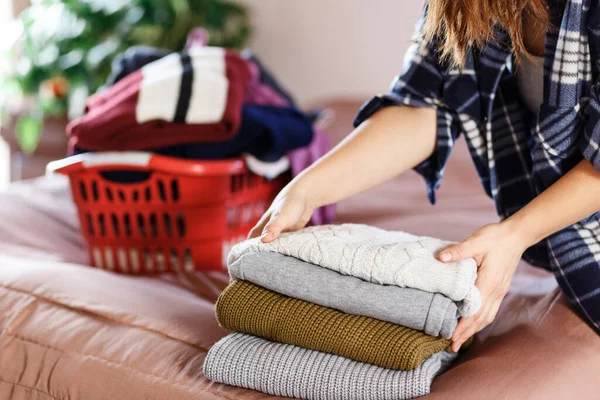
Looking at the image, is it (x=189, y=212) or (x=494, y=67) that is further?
(x=189, y=212)

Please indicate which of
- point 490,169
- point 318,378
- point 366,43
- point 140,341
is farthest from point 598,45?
point 366,43

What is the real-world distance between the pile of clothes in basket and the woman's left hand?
625 millimetres

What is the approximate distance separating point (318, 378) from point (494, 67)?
491 mm

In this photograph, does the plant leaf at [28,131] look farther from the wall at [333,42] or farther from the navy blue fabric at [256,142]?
the navy blue fabric at [256,142]

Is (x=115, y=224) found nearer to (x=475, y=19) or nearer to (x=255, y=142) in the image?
(x=255, y=142)

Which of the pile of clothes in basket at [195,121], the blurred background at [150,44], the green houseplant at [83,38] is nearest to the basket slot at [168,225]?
the pile of clothes in basket at [195,121]

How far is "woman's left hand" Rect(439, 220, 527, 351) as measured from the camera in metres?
0.82

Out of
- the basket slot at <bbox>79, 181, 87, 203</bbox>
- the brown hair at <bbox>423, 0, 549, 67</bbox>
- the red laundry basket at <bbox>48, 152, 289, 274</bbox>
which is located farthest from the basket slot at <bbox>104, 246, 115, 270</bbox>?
the brown hair at <bbox>423, 0, 549, 67</bbox>

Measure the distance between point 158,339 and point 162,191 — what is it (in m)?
0.47

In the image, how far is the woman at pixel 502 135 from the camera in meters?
0.86

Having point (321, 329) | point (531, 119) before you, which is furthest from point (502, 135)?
point (321, 329)

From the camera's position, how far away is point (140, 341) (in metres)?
0.99

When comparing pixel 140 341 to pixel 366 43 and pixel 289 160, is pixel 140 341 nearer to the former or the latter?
pixel 289 160

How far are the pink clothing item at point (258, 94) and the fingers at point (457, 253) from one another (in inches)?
31.6
